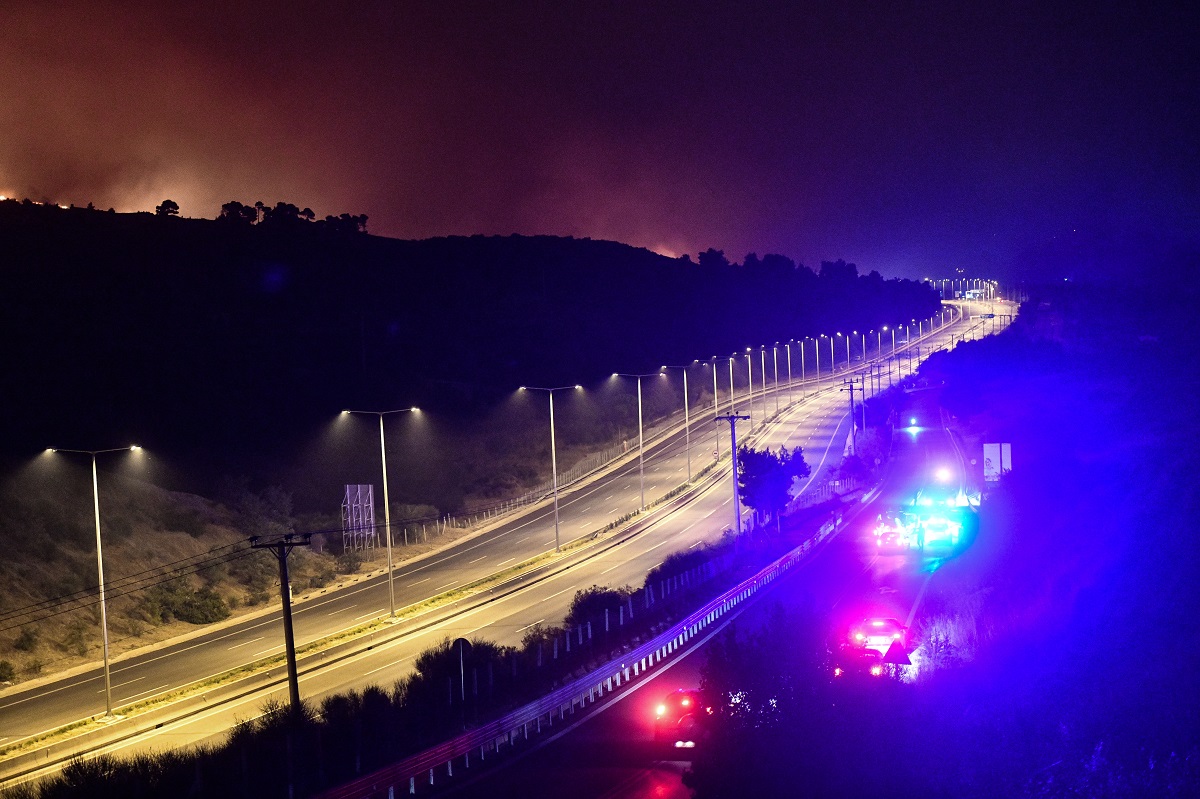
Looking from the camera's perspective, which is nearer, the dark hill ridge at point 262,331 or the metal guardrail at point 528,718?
the metal guardrail at point 528,718

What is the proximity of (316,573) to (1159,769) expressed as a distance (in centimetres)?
3730

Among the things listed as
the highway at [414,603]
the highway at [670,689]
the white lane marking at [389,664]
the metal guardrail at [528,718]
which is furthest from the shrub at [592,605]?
the white lane marking at [389,664]

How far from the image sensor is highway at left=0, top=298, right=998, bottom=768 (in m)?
29.7

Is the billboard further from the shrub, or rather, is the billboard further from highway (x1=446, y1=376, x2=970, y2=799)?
the shrub


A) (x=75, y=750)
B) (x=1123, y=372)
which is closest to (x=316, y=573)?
(x=75, y=750)

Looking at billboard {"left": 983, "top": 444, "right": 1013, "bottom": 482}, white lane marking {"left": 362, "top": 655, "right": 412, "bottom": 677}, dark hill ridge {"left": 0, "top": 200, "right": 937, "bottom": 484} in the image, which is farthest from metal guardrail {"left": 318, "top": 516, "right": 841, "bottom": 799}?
dark hill ridge {"left": 0, "top": 200, "right": 937, "bottom": 484}

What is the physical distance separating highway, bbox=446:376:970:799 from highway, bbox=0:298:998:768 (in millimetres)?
7802

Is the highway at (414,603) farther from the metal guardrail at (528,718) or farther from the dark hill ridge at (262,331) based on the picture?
the dark hill ridge at (262,331)

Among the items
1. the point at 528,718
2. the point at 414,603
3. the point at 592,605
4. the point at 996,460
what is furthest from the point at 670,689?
the point at 996,460

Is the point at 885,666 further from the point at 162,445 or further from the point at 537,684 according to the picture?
the point at 162,445

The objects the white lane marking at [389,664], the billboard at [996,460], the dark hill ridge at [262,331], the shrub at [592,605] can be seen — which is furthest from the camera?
the dark hill ridge at [262,331]

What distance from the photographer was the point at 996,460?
179 feet

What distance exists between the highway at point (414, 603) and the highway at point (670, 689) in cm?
780

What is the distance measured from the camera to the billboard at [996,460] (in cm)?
5403
